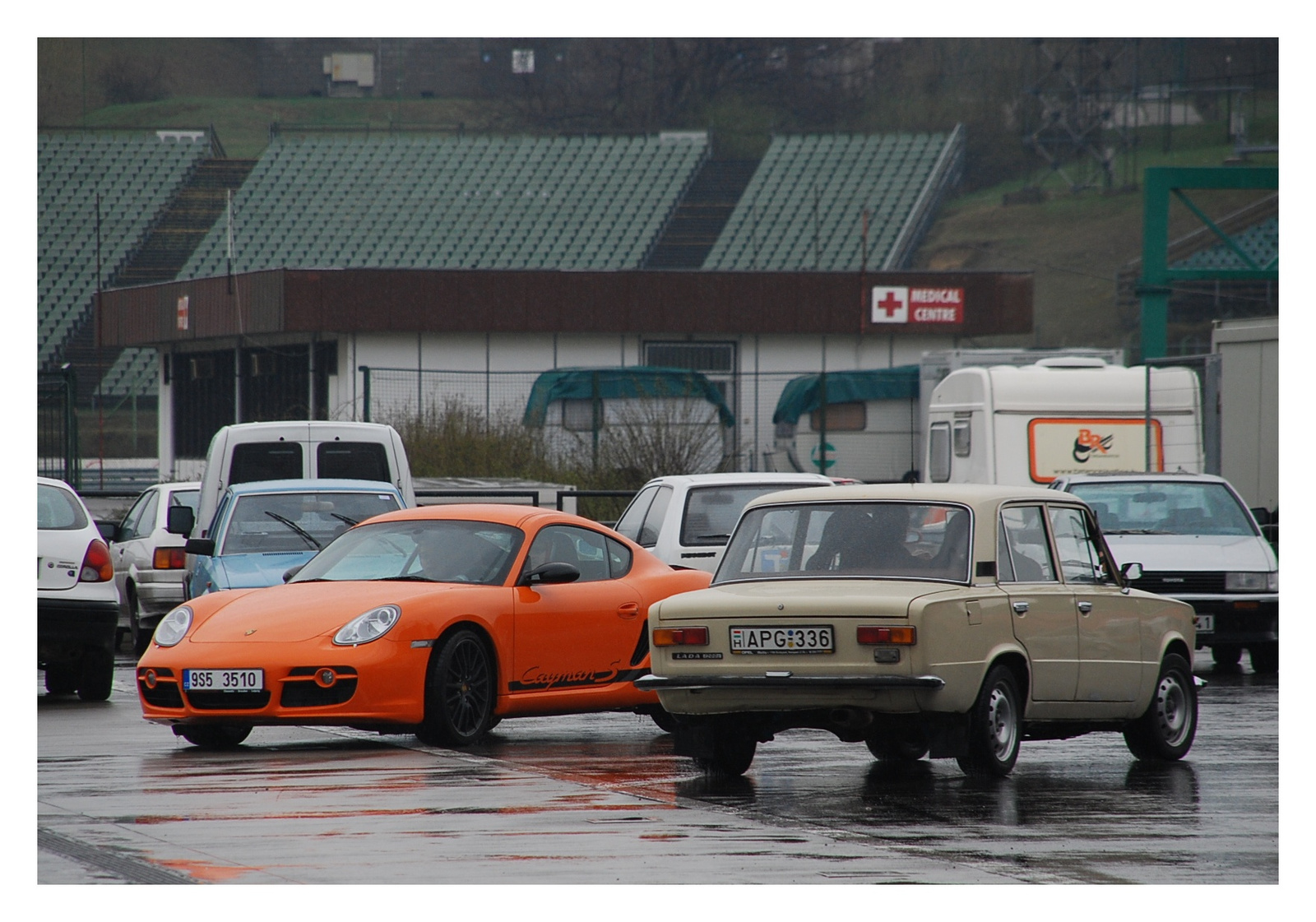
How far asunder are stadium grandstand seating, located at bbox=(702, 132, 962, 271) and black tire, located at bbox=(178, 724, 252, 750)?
53.6 meters

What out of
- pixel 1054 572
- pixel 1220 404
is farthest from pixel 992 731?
pixel 1220 404

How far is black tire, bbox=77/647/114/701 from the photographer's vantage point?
569 inches

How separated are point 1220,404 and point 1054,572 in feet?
42.8

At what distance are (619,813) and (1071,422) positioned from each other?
52.3 feet

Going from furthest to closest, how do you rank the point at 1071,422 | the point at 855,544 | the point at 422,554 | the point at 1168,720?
the point at 1071,422 → the point at 422,554 → the point at 1168,720 → the point at 855,544

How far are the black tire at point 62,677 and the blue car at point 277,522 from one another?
1265 mm

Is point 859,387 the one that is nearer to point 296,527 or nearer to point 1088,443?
point 1088,443

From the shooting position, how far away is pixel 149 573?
19.2m

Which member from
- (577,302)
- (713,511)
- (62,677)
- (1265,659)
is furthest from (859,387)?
(62,677)

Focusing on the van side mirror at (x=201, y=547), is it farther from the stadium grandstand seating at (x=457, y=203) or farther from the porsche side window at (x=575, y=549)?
the stadium grandstand seating at (x=457, y=203)

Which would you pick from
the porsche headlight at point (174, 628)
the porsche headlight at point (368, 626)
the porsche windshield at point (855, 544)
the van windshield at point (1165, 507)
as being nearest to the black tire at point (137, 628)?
the porsche headlight at point (174, 628)

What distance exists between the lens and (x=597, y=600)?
12281 millimetres

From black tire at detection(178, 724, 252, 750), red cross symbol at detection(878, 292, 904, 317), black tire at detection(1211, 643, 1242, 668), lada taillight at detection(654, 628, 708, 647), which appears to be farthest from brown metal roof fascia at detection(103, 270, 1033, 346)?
lada taillight at detection(654, 628, 708, 647)
